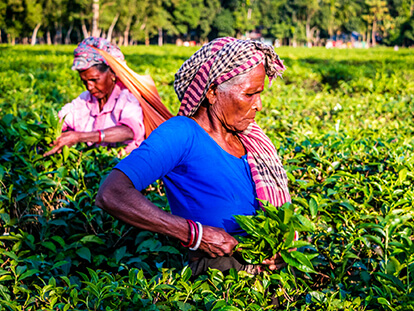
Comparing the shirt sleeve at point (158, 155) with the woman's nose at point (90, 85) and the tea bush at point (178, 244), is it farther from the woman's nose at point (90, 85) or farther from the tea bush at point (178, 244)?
the woman's nose at point (90, 85)

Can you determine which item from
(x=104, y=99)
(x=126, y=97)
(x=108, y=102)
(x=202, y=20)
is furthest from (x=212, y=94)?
(x=202, y=20)

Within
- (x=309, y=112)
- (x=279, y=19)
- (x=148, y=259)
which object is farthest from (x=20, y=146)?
(x=279, y=19)

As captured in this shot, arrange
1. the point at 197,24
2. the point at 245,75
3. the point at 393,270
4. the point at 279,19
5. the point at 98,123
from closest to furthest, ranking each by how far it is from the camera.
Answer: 1. the point at 393,270
2. the point at 245,75
3. the point at 98,123
4. the point at 197,24
5. the point at 279,19

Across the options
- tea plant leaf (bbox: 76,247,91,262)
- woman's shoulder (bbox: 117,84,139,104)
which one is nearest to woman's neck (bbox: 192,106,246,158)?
tea plant leaf (bbox: 76,247,91,262)

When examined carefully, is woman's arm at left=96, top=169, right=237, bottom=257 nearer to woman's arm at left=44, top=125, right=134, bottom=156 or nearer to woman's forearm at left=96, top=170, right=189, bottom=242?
woman's forearm at left=96, top=170, right=189, bottom=242

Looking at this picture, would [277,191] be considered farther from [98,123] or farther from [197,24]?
[197,24]

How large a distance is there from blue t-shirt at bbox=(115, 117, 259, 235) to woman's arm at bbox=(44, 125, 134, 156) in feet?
4.23

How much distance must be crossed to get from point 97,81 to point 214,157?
2074 mm

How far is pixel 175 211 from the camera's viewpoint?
6.31 feet

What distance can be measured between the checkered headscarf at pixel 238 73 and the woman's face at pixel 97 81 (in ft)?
6.02

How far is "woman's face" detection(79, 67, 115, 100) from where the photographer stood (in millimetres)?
3549

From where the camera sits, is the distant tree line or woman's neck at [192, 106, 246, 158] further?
the distant tree line

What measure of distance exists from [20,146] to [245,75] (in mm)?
1911

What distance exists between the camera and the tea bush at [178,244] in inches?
63.2
